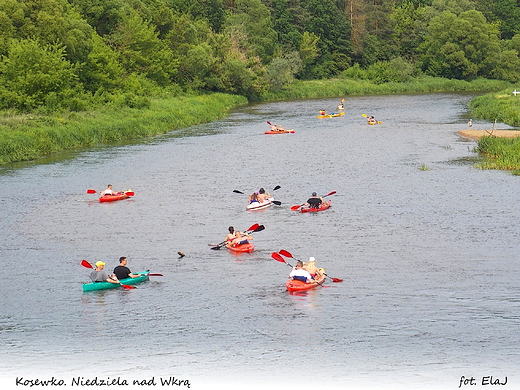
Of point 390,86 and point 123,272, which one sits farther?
point 390,86

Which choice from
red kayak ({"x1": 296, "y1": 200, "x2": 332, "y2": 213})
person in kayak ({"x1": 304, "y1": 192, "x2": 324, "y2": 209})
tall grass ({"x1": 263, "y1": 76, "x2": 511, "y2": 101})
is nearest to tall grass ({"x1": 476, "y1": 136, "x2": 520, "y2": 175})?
red kayak ({"x1": 296, "y1": 200, "x2": 332, "y2": 213})

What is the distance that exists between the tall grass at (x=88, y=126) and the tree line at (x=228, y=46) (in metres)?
1.63

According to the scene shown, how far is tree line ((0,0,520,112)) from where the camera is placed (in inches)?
2420

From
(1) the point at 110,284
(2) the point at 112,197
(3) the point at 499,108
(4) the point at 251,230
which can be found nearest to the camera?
(1) the point at 110,284

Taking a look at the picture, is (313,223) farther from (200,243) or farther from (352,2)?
(352,2)

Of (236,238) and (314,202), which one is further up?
(236,238)

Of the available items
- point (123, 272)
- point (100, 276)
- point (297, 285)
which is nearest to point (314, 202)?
point (297, 285)

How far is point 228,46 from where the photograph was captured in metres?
98.8

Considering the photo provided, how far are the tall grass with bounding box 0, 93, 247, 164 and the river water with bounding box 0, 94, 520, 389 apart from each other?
7.75 feet

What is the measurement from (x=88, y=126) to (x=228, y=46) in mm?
42971

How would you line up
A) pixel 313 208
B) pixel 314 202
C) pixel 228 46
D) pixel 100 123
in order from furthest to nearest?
1. pixel 228 46
2. pixel 100 123
3. pixel 313 208
4. pixel 314 202

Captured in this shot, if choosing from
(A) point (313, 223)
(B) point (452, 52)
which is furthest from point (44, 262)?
(B) point (452, 52)

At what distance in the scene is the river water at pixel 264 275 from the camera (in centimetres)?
1959

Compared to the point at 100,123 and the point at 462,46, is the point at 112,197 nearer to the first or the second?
the point at 100,123
